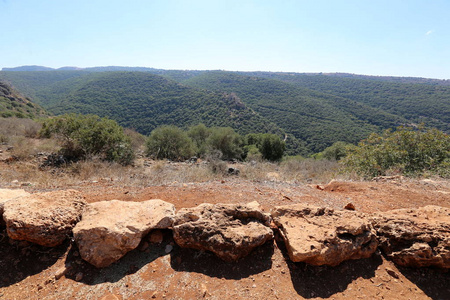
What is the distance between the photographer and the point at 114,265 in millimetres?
2568

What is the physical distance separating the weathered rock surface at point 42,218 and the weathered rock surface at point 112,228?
6.7 inches

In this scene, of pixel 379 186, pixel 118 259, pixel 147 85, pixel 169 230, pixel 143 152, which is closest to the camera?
pixel 118 259

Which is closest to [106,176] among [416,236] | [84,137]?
[84,137]

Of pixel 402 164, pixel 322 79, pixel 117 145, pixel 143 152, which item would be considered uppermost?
pixel 322 79

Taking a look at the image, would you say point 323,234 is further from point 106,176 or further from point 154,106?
point 154,106

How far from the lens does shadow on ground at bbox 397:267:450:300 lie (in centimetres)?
227

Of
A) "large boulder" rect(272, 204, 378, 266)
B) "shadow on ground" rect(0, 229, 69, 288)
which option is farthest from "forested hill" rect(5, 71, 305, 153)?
"shadow on ground" rect(0, 229, 69, 288)

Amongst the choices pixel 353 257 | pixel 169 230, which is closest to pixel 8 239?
pixel 169 230

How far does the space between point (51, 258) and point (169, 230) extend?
1.43 meters

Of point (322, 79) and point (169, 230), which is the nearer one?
point (169, 230)

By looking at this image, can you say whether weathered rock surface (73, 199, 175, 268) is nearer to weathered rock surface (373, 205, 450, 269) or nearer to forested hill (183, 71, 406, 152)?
weathered rock surface (373, 205, 450, 269)

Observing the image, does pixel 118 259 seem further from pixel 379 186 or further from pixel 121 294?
pixel 379 186

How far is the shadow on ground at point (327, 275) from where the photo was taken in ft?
7.41

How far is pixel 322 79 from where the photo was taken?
343 feet
